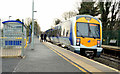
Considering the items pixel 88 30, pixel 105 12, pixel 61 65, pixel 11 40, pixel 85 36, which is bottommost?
pixel 61 65

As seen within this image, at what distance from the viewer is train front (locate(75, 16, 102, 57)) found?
13227 millimetres

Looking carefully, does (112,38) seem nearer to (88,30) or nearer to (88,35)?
(88,30)

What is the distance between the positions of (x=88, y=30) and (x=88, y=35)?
1.34 ft

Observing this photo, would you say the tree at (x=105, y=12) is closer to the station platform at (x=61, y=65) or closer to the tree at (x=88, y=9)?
the tree at (x=88, y=9)

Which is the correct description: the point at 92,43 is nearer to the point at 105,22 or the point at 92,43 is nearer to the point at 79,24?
the point at 79,24

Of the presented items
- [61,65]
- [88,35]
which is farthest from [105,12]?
[61,65]

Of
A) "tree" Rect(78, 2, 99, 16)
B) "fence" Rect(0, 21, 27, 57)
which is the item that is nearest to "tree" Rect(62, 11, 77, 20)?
"tree" Rect(78, 2, 99, 16)

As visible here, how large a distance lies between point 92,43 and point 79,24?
1.77 meters

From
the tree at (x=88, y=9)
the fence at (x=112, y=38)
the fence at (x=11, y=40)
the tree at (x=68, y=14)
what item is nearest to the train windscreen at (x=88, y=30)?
the fence at (x=11, y=40)

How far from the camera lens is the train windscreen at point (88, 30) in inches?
527

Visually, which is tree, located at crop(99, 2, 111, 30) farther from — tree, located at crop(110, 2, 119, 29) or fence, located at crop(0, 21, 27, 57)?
fence, located at crop(0, 21, 27, 57)

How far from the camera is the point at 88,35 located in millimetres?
13430

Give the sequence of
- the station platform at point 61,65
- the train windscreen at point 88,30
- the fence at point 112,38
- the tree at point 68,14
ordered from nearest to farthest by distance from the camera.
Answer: the station platform at point 61,65 < the train windscreen at point 88,30 < the fence at point 112,38 < the tree at point 68,14

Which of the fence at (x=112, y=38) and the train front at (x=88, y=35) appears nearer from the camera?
the train front at (x=88, y=35)
